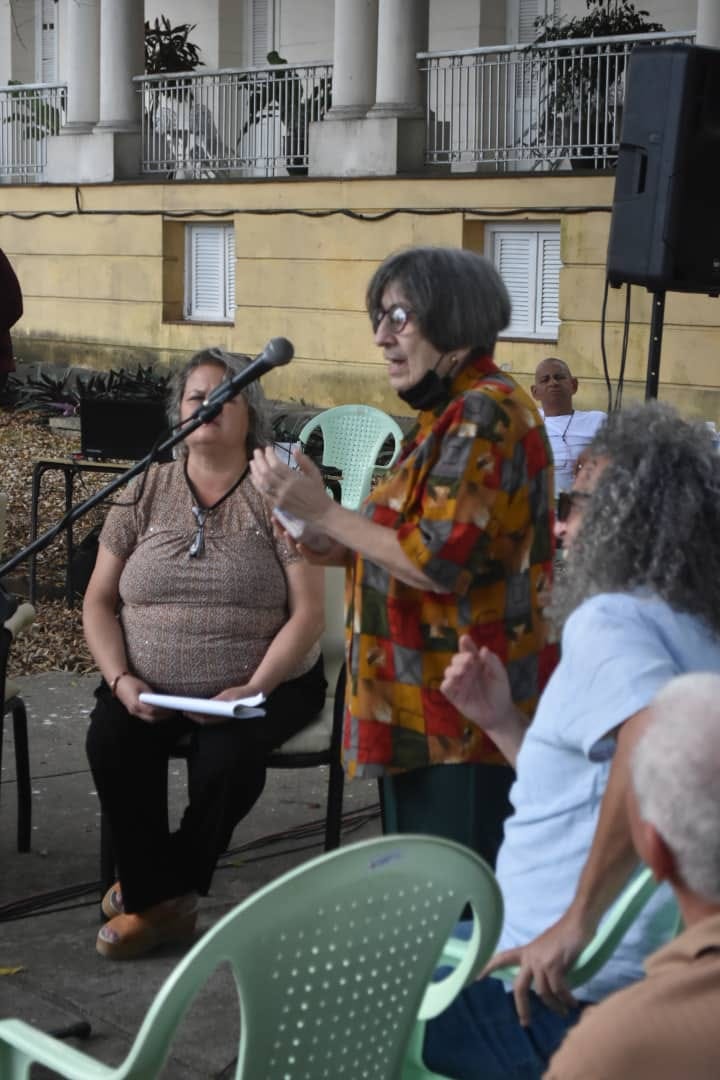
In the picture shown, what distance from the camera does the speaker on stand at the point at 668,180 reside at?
7.07m

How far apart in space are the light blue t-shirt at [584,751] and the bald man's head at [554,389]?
6.20 metres

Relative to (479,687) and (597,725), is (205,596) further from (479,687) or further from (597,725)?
(597,725)

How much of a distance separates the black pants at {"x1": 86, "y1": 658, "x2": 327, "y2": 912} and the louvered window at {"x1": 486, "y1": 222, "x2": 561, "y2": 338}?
1131 cm

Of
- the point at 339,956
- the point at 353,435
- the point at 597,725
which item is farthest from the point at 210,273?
the point at 339,956

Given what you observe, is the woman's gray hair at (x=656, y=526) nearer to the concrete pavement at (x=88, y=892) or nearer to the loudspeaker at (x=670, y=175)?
the concrete pavement at (x=88, y=892)

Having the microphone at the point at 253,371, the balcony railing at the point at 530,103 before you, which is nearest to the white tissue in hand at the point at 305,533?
the microphone at the point at 253,371

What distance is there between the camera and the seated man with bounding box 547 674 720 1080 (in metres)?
1.71

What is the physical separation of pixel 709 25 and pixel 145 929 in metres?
11.7

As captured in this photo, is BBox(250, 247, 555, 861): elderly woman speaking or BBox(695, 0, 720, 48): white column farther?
BBox(695, 0, 720, 48): white column

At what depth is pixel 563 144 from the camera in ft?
49.1

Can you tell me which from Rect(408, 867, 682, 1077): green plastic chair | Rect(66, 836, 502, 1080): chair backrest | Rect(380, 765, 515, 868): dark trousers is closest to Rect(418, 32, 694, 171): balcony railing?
Rect(380, 765, 515, 868): dark trousers

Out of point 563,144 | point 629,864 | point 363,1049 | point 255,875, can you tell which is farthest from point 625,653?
point 563,144

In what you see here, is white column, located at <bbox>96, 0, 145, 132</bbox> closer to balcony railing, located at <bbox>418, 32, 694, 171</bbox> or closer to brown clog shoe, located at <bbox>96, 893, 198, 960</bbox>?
balcony railing, located at <bbox>418, 32, 694, 171</bbox>

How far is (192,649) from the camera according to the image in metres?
4.43
